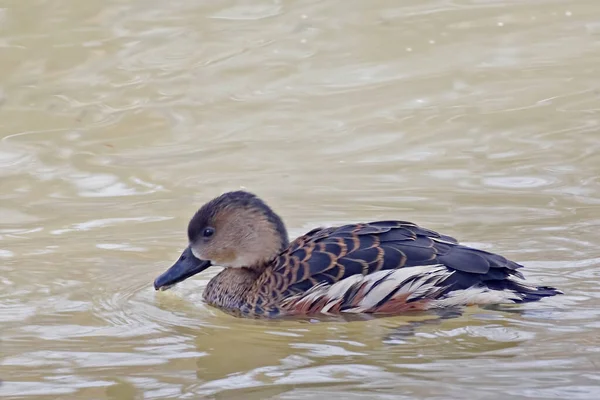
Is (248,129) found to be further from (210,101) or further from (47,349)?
(47,349)

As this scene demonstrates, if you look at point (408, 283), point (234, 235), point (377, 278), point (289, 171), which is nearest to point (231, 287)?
point (234, 235)

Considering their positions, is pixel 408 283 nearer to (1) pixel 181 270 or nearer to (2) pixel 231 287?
(2) pixel 231 287

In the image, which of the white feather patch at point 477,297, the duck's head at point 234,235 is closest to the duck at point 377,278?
the white feather patch at point 477,297

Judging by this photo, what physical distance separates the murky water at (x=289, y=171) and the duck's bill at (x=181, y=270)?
0.15 metres

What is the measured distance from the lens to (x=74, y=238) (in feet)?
30.1

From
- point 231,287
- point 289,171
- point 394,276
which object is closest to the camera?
point 394,276

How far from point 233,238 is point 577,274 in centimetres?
221

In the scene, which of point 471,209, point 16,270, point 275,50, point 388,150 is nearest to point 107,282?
point 16,270

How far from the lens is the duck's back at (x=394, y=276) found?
7375 millimetres

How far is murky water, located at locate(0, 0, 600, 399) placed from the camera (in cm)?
647

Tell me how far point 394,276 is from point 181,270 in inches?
58.1

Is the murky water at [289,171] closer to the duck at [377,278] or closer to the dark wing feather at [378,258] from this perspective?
the duck at [377,278]

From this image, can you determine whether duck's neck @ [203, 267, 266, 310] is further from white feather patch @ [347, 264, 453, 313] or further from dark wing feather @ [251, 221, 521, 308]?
white feather patch @ [347, 264, 453, 313]

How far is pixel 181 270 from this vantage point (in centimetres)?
802
